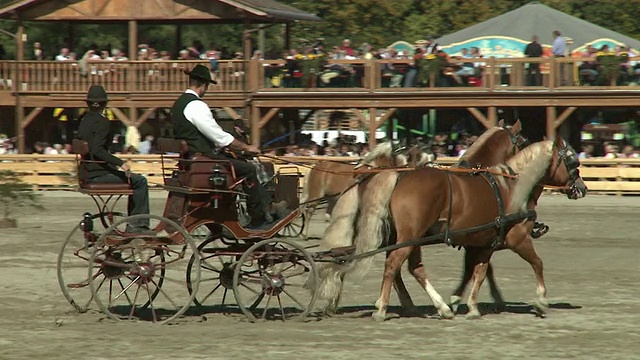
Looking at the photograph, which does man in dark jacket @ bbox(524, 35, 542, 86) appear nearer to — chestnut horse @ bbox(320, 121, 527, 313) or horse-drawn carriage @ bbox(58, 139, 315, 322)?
chestnut horse @ bbox(320, 121, 527, 313)

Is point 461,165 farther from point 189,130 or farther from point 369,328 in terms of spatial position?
point 189,130

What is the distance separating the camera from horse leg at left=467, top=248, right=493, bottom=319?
11047mm

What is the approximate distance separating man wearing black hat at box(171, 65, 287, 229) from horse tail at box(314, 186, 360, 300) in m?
0.62

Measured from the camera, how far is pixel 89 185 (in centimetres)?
1066

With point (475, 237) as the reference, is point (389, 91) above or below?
above

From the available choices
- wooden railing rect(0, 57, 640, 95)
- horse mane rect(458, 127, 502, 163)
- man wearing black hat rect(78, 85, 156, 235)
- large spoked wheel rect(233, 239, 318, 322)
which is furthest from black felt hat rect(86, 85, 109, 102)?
wooden railing rect(0, 57, 640, 95)

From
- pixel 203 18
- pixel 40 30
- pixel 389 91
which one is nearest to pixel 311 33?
pixel 40 30

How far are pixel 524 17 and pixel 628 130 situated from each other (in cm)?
452

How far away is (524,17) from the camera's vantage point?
111ft

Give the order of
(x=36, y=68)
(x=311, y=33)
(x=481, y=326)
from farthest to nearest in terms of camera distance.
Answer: (x=311, y=33)
(x=36, y=68)
(x=481, y=326)

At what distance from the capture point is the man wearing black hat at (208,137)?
10.5 meters

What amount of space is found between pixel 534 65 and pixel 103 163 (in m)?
20.6

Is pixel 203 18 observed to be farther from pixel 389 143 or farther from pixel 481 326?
pixel 481 326

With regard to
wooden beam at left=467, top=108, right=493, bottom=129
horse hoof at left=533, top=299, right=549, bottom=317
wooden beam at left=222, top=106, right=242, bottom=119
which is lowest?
horse hoof at left=533, top=299, right=549, bottom=317
